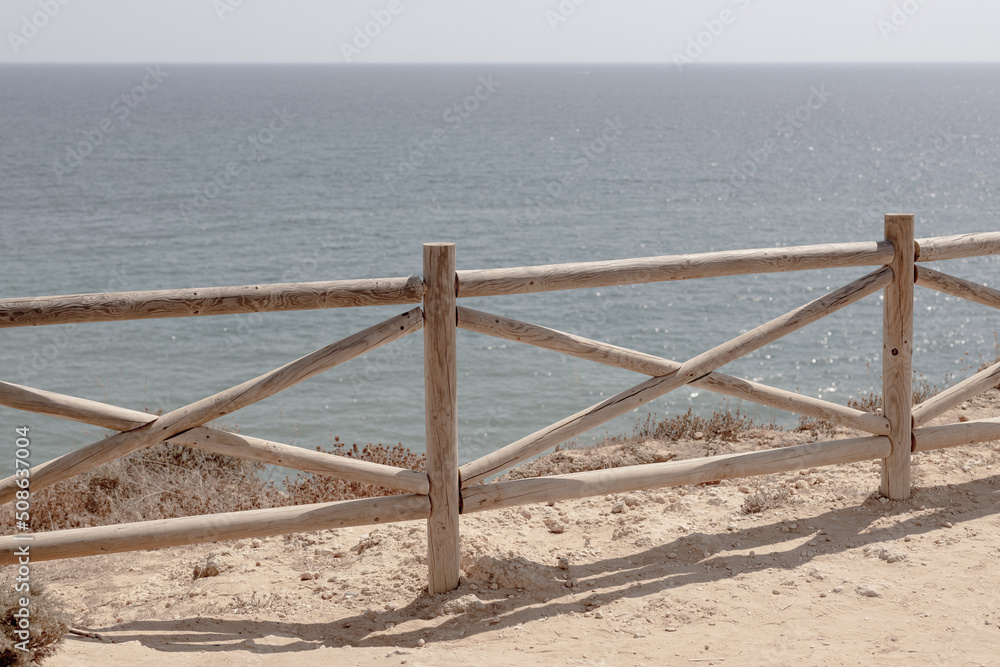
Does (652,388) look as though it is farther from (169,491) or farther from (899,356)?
(169,491)

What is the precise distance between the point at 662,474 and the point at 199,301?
2.43m

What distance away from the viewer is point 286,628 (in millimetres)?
3979

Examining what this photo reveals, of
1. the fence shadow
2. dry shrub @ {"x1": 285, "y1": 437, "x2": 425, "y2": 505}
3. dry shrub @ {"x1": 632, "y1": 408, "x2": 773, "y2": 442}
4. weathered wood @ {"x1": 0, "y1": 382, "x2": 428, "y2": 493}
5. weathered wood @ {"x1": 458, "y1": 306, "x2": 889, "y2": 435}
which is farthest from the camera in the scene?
dry shrub @ {"x1": 632, "y1": 408, "x2": 773, "y2": 442}

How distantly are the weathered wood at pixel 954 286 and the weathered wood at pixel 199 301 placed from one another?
2.86 m

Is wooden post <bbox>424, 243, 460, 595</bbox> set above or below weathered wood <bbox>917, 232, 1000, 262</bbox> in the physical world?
below

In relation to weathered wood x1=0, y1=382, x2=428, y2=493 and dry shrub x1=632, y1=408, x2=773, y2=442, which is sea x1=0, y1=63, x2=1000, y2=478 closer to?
dry shrub x1=632, y1=408, x2=773, y2=442

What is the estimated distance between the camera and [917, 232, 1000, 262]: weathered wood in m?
4.82

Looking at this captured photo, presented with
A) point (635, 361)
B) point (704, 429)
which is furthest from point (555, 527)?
point (704, 429)

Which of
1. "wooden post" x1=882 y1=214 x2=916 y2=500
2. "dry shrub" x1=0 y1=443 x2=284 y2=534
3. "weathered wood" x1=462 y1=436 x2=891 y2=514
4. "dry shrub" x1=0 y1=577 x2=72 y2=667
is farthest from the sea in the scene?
"wooden post" x1=882 y1=214 x2=916 y2=500

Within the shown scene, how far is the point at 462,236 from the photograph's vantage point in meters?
28.0

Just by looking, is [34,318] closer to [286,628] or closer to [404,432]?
[286,628]

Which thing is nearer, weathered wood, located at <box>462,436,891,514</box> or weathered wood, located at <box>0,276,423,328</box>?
weathered wood, located at <box>0,276,423,328</box>

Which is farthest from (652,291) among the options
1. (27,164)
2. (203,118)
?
(203,118)

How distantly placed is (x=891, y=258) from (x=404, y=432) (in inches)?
325
